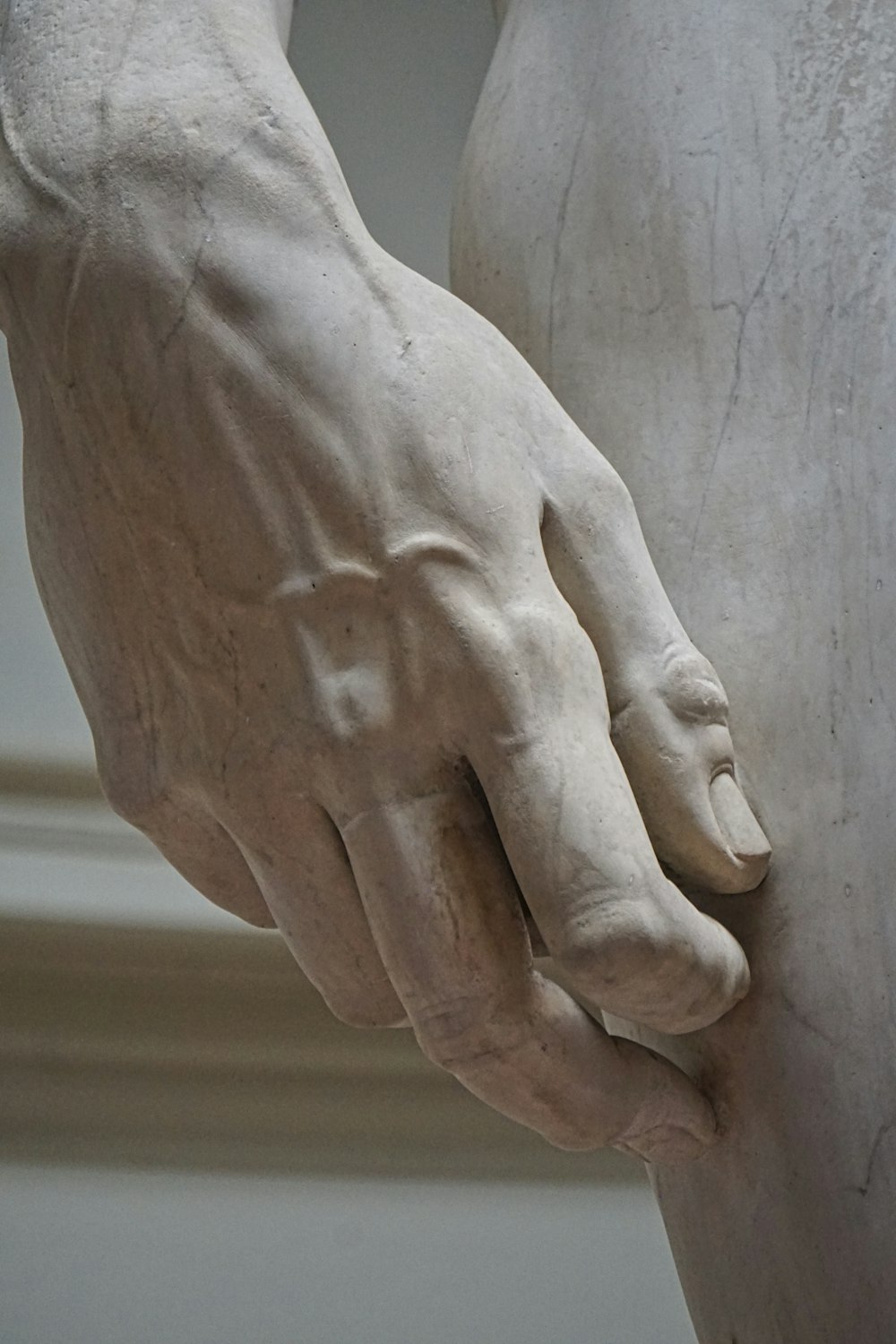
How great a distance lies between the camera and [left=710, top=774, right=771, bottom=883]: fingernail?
2.39ft

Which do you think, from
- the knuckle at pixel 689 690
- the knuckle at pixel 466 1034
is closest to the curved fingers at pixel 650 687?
the knuckle at pixel 689 690

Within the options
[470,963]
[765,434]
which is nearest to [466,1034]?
[470,963]

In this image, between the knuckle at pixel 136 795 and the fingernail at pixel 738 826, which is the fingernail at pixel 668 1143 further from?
the knuckle at pixel 136 795

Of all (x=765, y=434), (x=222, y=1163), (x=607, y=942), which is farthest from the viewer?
(x=222, y=1163)

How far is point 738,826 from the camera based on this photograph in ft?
2.40

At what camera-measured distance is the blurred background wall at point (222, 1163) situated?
176 centimetres

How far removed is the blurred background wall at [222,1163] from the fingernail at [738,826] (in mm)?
1193

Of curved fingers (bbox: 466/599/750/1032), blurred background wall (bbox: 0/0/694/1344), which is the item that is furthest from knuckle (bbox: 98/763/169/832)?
blurred background wall (bbox: 0/0/694/1344)

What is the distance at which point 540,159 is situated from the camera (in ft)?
2.84

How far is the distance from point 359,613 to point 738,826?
0.60 feet

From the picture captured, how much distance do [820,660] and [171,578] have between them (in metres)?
0.27

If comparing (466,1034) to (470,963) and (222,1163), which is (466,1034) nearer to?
(470,963)

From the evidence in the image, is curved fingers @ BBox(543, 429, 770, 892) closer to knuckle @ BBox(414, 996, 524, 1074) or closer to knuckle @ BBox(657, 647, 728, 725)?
knuckle @ BBox(657, 647, 728, 725)

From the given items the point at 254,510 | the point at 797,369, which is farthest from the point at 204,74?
the point at 797,369
